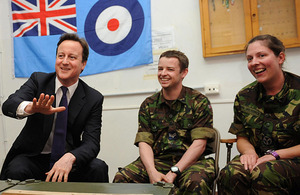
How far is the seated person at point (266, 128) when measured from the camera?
1.31m

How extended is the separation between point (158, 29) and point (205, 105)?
43.4 inches

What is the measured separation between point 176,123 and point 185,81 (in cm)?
83

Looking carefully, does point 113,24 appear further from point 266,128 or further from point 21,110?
point 266,128

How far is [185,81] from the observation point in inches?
99.6

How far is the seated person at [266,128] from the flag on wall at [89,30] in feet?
4.03

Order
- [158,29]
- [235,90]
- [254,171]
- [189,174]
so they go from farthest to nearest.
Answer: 1. [158,29]
2. [235,90]
3. [189,174]
4. [254,171]

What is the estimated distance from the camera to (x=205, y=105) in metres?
1.78

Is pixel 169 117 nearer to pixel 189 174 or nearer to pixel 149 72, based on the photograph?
pixel 189 174

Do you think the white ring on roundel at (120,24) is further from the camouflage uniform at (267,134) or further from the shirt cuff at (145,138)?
the camouflage uniform at (267,134)

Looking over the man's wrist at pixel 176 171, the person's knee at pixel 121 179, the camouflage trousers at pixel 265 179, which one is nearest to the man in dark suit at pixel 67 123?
the person's knee at pixel 121 179

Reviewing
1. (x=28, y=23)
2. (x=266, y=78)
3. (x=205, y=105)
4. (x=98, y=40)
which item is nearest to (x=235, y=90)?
(x=205, y=105)

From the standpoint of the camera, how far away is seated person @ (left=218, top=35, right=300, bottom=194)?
4.28 feet

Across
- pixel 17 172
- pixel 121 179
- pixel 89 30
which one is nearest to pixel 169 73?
pixel 121 179

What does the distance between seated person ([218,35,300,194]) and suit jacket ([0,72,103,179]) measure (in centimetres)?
80
